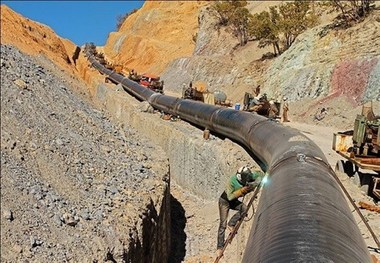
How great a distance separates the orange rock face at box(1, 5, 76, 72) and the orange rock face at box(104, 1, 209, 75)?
46.8ft

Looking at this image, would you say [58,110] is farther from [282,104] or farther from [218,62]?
[218,62]

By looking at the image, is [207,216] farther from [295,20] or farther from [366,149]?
[295,20]

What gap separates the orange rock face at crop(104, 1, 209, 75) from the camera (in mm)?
60981

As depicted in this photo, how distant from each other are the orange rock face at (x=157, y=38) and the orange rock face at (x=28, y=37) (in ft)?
46.8

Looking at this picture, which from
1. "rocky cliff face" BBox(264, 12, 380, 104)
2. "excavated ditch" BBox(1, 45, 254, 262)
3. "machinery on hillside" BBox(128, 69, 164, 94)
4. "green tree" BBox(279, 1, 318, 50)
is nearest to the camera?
"excavated ditch" BBox(1, 45, 254, 262)

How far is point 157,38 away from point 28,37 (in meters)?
34.2

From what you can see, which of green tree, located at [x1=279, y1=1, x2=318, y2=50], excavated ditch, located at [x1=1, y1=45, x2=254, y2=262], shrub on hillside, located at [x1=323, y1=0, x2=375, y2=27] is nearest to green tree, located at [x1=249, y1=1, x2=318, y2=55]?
green tree, located at [x1=279, y1=1, x2=318, y2=50]

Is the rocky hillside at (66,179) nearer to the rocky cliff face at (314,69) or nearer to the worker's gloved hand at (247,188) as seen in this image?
the worker's gloved hand at (247,188)

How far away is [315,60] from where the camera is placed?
24.8m

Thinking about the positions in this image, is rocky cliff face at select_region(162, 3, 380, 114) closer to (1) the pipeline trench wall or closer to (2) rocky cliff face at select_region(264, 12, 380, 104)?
(2) rocky cliff face at select_region(264, 12, 380, 104)

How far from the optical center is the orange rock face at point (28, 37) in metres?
32.4

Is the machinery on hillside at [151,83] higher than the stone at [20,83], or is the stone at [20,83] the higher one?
the machinery on hillside at [151,83]

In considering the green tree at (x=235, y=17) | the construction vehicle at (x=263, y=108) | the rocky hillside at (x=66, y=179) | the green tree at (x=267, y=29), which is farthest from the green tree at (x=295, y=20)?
the rocky hillside at (x=66, y=179)

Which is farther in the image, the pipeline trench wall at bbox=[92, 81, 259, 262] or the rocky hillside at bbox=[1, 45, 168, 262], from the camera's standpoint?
the pipeline trench wall at bbox=[92, 81, 259, 262]
